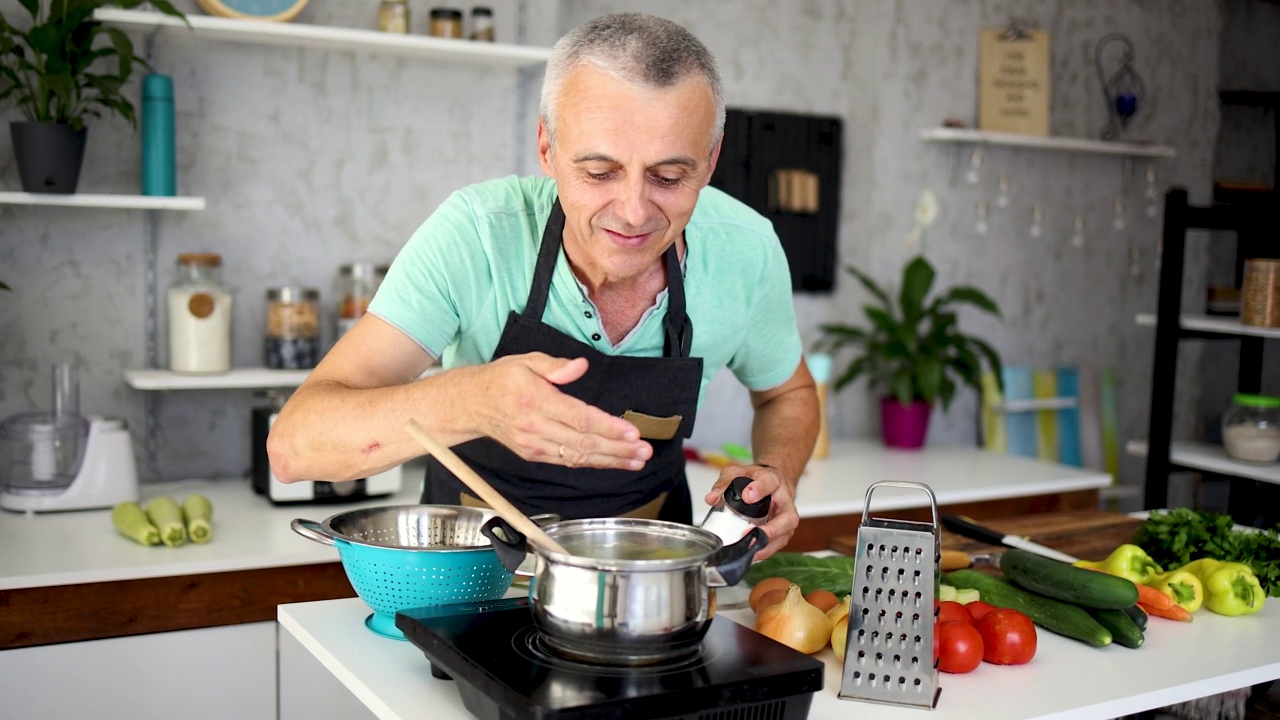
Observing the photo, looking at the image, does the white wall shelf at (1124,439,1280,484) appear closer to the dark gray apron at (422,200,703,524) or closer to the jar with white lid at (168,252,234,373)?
the dark gray apron at (422,200,703,524)

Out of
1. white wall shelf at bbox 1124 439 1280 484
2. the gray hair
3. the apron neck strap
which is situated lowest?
white wall shelf at bbox 1124 439 1280 484

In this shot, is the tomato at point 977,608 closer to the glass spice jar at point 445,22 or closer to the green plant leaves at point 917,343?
the glass spice jar at point 445,22

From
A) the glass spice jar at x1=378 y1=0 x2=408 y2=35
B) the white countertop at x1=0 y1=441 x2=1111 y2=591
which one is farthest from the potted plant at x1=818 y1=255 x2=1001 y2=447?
the glass spice jar at x1=378 y1=0 x2=408 y2=35

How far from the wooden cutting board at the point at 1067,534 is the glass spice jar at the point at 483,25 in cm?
167

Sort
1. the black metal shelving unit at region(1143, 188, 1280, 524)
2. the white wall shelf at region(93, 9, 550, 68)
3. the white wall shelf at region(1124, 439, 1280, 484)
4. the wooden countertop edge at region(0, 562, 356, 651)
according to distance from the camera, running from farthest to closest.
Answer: the black metal shelving unit at region(1143, 188, 1280, 524) → the white wall shelf at region(1124, 439, 1280, 484) → the white wall shelf at region(93, 9, 550, 68) → the wooden countertop edge at region(0, 562, 356, 651)

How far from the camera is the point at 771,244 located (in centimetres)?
202

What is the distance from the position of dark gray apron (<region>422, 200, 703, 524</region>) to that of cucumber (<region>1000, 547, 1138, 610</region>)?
1.90 feet

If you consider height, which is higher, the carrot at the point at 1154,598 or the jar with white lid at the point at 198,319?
the jar with white lid at the point at 198,319

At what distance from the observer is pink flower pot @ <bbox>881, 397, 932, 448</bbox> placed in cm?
395

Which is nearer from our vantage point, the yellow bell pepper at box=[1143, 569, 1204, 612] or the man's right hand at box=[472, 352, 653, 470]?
the man's right hand at box=[472, 352, 653, 470]

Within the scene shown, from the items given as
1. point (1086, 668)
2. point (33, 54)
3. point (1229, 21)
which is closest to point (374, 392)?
point (1086, 668)

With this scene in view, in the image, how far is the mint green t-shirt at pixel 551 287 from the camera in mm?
1723

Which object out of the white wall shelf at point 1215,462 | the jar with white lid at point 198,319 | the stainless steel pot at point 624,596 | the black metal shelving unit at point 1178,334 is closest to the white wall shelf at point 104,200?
the jar with white lid at point 198,319

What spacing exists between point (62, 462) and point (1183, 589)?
2.37 m
